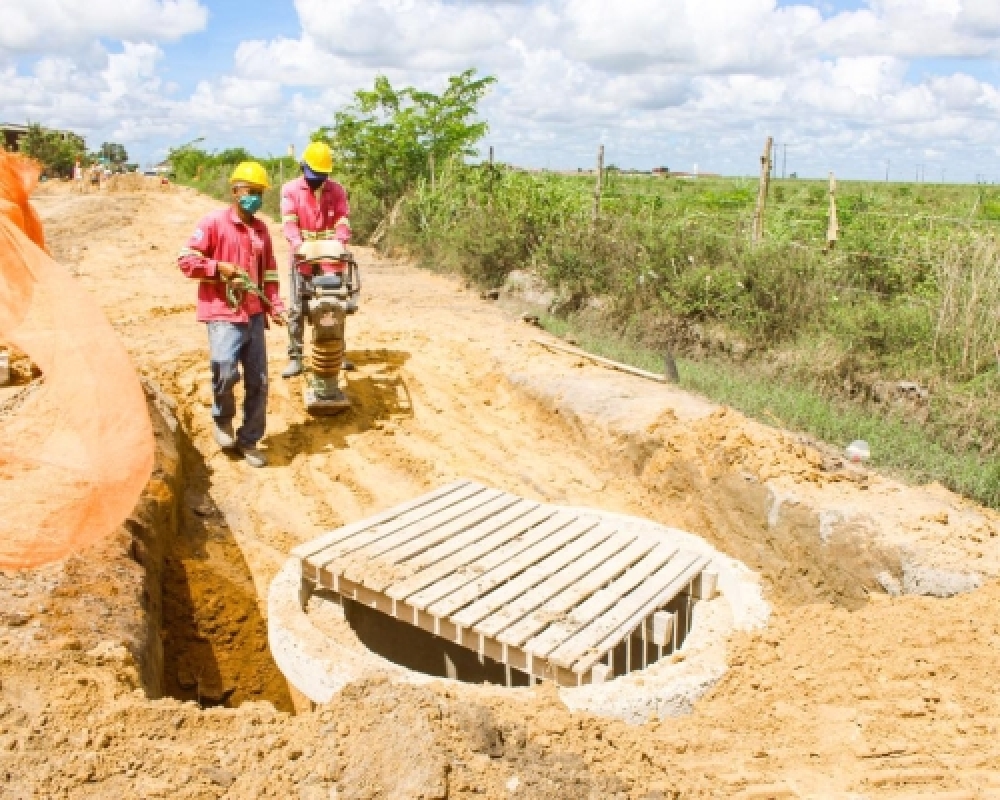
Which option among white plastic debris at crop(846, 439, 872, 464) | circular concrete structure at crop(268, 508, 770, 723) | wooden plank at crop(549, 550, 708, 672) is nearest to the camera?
circular concrete structure at crop(268, 508, 770, 723)

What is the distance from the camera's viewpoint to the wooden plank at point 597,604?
3645mm

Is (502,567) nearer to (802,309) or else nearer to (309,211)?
(309,211)

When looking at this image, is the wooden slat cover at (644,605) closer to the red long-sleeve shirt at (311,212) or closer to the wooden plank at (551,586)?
the wooden plank at (551,586)

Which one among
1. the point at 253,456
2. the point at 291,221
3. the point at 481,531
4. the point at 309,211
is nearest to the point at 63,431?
the point at 481,531

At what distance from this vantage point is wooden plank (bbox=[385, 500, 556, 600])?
4.04 m

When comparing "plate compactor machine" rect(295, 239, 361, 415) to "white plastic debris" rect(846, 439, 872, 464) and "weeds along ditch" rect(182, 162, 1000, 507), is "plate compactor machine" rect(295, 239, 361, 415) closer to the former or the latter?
"weeds along ditch" rect(182, 162, 1000, 507)

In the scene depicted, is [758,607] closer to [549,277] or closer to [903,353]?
[903,353]

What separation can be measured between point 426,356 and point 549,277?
294 cm

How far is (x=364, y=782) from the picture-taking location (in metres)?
2.41

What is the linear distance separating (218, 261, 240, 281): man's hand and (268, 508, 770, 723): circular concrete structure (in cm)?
214

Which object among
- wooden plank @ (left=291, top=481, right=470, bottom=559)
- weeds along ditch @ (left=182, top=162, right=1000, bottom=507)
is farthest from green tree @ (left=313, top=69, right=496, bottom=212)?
wooden plank @ (left=291, top=481, right=470, bottom=559)

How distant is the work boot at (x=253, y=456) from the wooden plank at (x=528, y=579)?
8.86 feet

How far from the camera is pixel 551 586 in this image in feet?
13.6

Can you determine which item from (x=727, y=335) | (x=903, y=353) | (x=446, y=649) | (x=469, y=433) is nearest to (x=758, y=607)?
(x=446, y=649)
